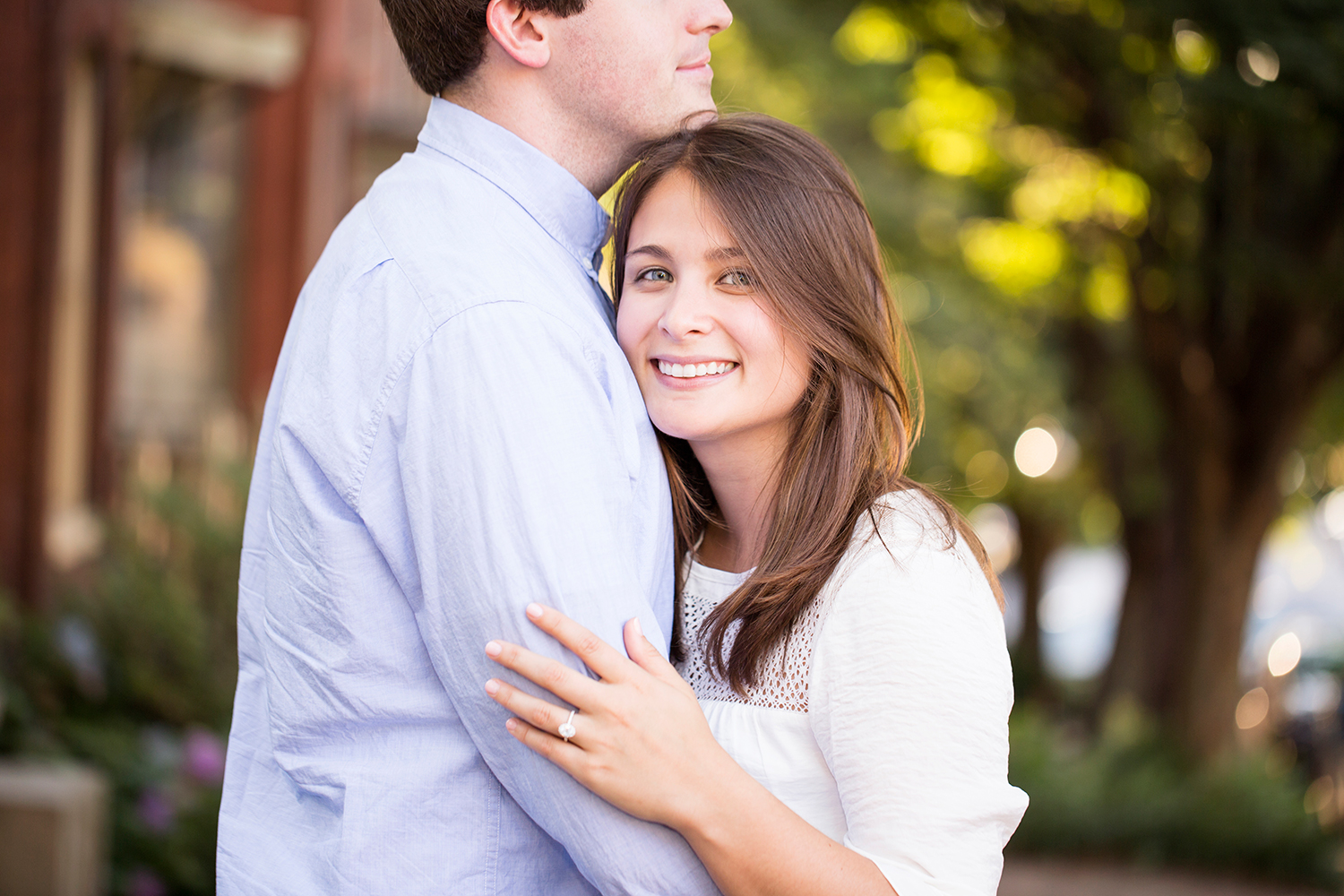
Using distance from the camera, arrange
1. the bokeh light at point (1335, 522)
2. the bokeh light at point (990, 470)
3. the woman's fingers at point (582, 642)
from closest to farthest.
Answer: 1. the woman's fingers at point (582, 642)
2. the bokeh light at point (990, 470)
3. the bokeh light at point (1335, 522)

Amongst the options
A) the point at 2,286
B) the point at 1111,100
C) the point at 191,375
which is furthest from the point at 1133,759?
the point at 2,286

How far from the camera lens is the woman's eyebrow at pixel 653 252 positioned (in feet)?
6.77

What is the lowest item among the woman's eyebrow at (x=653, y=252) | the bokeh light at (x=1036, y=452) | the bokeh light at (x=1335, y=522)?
the woman's eyebrow at (x=653, y=252)

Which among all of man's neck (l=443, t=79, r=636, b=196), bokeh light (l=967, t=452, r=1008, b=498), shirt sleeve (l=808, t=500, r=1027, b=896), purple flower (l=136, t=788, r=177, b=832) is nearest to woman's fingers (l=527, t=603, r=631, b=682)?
shirt sleeve (l=808, t=500, r=1027, b=896)

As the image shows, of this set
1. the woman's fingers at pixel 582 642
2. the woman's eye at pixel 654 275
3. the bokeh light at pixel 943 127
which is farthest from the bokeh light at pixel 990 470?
the woman's fingers at pixel 582 642

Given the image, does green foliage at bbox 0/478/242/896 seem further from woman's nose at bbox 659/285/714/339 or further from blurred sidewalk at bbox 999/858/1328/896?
blurred sidewalk at bbox 999/858/1328/896

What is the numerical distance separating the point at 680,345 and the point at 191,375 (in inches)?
328

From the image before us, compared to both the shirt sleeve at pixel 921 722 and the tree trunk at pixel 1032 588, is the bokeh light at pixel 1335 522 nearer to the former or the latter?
the tree trunk at pixel 1032 588

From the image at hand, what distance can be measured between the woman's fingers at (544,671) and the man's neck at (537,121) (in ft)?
2.77

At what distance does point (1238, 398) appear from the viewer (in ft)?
32.0

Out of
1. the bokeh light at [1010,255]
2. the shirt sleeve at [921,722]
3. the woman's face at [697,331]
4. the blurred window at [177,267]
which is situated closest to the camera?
the shirt sleeve at [921,722]

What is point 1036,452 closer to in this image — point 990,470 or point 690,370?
point 990,470

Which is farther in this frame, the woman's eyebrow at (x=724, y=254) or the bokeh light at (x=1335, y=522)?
the bokeh light at (x=1335, y=522)

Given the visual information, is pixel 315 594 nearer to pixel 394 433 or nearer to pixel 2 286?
pixel 394 433
